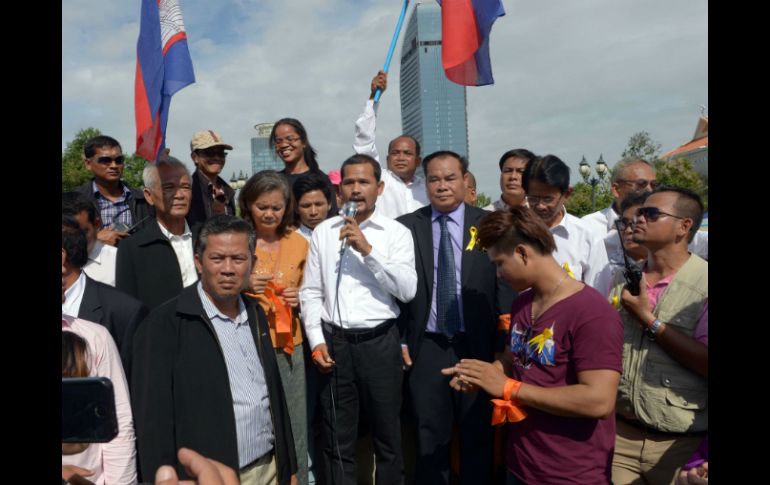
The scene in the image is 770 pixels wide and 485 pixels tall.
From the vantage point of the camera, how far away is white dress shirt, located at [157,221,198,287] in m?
3.97

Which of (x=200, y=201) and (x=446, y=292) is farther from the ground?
(x=200, y=201)

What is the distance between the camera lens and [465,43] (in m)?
4.61

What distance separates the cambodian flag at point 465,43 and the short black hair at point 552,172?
97 centimetres

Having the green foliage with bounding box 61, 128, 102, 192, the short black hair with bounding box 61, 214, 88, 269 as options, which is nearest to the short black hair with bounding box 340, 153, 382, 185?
the short black hair with bounding box 61, 214, 88, 269

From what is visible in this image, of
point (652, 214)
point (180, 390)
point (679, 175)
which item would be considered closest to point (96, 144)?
point (180, 390)

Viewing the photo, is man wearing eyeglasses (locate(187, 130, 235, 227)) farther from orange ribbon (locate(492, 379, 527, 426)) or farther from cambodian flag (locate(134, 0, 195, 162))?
orange ribbon (locate(492, 379, 527, 426))

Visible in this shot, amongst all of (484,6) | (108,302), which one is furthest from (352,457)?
(484,6)

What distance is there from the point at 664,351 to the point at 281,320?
7.56 feet

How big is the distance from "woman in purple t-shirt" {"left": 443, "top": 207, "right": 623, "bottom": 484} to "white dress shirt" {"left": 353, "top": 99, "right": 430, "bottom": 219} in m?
2.98

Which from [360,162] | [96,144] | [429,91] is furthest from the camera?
[429,91]

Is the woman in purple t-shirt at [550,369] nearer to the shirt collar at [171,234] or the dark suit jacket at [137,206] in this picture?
the shirt collar at [171,234]

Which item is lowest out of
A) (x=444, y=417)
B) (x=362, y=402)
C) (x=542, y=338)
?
(x=444, y=417)

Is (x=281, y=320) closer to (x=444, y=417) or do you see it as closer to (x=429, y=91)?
(x=444, y=417)

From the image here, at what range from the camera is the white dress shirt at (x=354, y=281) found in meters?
3.79
